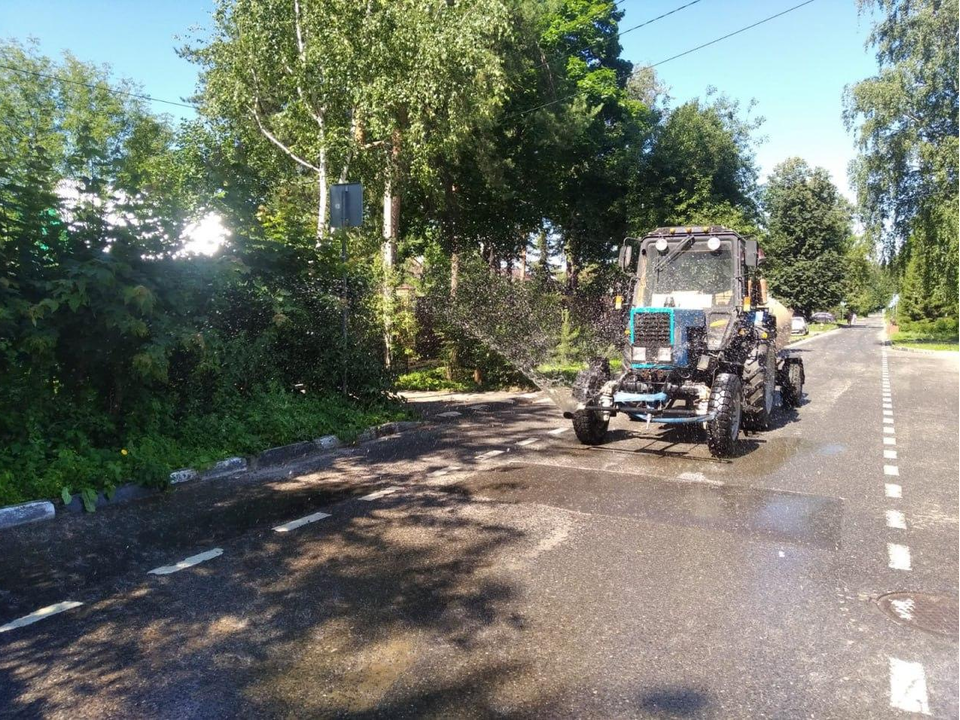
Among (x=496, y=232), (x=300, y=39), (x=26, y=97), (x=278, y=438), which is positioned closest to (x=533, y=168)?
(x=496, y=232)

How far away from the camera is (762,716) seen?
3.24 metres

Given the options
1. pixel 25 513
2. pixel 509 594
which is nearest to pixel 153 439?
pixel 25 513

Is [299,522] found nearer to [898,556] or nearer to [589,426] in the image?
[589,426]

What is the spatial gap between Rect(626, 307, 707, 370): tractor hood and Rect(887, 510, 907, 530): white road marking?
320 cm

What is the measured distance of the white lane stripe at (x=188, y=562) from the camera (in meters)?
5.22

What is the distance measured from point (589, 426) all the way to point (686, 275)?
101 inches

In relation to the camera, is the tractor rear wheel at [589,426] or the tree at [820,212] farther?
the tractor rear wheel at [589,426]

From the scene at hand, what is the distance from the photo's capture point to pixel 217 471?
827cm

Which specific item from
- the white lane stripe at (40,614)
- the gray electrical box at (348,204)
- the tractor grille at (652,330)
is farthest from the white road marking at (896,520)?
the gray electrical box at (348,204)

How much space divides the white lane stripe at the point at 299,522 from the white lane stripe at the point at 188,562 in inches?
24.2

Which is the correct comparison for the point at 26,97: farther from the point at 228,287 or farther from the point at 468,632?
the point at 468,632

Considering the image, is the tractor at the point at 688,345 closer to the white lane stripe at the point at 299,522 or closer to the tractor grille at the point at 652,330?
the tractor grille at the point at 652,330

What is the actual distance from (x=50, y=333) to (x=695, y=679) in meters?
6.89

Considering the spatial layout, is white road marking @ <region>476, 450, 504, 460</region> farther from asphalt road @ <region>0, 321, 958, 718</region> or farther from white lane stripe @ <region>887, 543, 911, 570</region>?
white lane stripe @ <region>887, 543, 911, 570</region>
